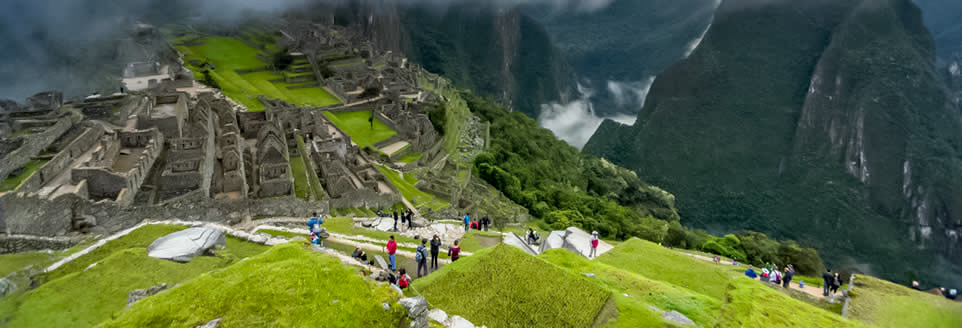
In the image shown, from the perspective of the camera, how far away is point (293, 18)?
10019 cm

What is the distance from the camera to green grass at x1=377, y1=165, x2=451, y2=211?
34.7 m

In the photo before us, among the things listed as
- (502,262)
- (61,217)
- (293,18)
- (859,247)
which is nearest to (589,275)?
(502,262)

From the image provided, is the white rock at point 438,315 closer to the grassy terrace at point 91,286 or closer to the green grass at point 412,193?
the grassy terrace at point 91,286

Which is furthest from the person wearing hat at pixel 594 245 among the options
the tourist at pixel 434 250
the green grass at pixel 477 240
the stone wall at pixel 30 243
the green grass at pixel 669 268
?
the stone wall at pixel 30 243

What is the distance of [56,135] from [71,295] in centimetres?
1923

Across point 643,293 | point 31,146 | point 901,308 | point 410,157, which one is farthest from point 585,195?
point 31,146

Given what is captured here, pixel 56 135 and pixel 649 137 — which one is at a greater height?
pixel 649 137

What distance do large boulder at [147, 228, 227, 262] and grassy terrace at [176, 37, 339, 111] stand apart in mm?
32012

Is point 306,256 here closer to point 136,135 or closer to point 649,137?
point 136,135

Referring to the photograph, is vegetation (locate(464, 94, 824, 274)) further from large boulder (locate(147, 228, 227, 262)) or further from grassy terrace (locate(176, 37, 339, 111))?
large boulder (locate(147, 228, 227, 262))

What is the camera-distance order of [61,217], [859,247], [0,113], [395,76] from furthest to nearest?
[859,247] < [395,76] < [0,113] < [61,217]

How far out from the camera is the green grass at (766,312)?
1048cm

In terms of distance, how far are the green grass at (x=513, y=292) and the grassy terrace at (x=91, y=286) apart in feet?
19.0

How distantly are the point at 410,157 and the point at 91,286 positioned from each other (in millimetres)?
36766
